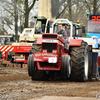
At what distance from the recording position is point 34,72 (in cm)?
949

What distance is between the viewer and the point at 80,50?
31.9 ft

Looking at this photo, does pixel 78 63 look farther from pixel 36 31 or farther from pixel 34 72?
pixel 36 31

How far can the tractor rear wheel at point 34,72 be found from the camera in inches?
368

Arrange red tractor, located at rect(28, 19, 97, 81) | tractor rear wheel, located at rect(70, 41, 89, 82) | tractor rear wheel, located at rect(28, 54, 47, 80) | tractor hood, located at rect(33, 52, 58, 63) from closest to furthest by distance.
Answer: tractor hood, located at rect(33, 52, 58, 63) < red tractor, located at rect(28, 19, 97, 81) < tractor rear wheel, located at rect(28, 54, 47, 80) < tractor rear wheel, located at rect(70, 41, 89, 82)

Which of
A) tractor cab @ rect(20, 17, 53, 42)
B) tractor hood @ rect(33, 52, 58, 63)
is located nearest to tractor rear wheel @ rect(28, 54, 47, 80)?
tractor hood @ rect(33, 52, 58, 63)

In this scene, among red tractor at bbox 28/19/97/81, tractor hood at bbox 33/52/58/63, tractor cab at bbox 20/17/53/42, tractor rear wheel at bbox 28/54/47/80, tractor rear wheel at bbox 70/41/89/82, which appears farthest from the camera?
tractor cab at bbox 20/17/53/42

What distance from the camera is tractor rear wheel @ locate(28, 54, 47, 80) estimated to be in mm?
9352

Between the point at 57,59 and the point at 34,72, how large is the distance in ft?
2.97

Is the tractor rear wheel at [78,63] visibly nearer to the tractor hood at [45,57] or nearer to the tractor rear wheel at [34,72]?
the tractor hood at [45,57]

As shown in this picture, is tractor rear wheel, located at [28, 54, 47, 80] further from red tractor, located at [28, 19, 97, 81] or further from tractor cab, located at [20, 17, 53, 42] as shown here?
tractor cab, located at [20, 17, 53, 42]

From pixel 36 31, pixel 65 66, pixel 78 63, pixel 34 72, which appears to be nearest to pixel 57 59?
pixel 65 66

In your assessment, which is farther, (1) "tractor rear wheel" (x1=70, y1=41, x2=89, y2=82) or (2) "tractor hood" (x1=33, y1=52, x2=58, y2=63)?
(1) "tractor rear wheel" (x1=70, y1=41, x2=89, y2=82)

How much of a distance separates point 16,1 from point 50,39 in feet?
62.4

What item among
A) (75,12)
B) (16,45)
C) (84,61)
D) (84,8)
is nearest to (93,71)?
(84,61)
